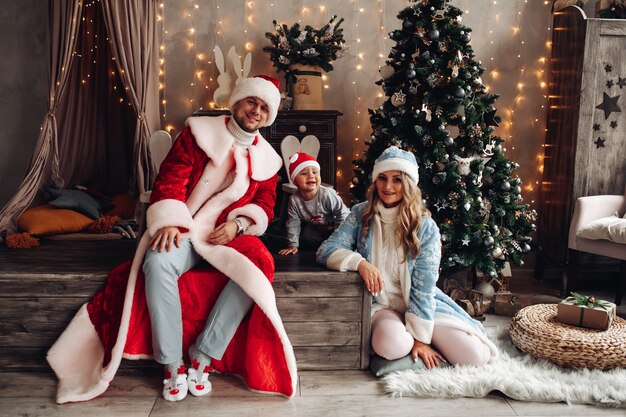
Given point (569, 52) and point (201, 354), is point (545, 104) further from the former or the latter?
point (201, 354)

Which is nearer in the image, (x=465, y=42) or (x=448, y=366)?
(x=448, y=366)

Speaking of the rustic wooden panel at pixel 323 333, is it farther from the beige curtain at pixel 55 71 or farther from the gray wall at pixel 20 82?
the gray wall at pixel 20 82

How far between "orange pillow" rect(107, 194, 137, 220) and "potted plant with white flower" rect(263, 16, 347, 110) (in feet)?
4.48

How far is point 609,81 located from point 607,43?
0.84ft

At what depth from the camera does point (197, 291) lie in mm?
2293

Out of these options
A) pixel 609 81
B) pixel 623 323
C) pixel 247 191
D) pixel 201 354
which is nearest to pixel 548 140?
pixel 609 81

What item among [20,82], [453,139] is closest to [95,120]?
[20,82]

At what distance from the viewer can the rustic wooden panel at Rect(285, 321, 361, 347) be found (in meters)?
2.38

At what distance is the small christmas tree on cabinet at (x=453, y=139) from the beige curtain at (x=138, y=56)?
1.59m

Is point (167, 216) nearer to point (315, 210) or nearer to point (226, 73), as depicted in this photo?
point (315, 210)

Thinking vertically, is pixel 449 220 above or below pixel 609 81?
below

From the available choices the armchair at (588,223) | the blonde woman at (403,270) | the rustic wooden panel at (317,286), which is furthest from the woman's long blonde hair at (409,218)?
the armchair at (588,223)

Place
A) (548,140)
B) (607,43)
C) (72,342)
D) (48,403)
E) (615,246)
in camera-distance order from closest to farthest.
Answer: (48,403)
(72,342)
(615,246)
(607,43)
(548,140)

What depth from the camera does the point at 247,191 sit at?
2520mm
